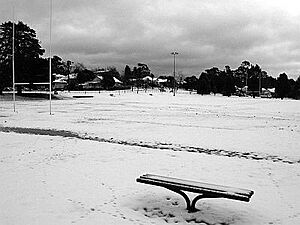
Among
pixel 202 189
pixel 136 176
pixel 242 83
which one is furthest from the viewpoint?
pixel 242 83

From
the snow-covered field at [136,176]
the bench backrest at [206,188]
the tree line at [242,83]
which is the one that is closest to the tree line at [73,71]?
the tree line at [242,83]

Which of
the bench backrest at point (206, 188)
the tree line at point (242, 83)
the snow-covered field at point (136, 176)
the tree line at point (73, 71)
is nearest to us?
the bench backrest at point (206, 188)

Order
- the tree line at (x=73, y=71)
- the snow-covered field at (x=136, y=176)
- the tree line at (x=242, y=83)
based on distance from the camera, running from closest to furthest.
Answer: the snow-covered field at (x=136, y=176) < the tree line at (x=73, y=71) < the tree line at (x=242, y=83)

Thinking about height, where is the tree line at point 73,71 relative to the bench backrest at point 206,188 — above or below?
above

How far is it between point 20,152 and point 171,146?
210 inches

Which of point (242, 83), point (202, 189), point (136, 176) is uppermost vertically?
point (242, 83)

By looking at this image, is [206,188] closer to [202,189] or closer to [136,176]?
[202,189]

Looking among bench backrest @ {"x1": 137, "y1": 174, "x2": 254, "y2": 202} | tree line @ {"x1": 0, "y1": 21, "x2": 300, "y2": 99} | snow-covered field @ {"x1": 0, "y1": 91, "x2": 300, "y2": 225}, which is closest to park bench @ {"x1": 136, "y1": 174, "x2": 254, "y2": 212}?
bench backrest @ {"x1": 137, "y1": 174, "x2": 254, "y2": 202}

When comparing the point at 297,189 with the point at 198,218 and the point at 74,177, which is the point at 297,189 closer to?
the point at 198,218

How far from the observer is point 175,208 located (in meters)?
6.31

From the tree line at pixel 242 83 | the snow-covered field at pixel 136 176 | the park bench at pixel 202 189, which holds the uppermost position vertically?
the tree line at pixel 242 83

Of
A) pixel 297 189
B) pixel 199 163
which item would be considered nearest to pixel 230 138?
pixel 199 163

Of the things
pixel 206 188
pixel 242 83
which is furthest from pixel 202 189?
pixel 242 83

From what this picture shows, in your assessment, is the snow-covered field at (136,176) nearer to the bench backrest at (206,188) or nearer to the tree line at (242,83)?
the bench backrest at (206,188)
